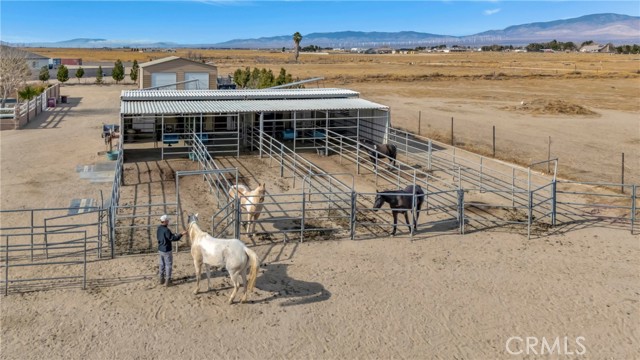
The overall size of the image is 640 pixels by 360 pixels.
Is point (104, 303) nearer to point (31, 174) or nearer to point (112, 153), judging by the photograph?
point (31, 174)

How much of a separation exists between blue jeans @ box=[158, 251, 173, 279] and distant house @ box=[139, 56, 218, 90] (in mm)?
27062

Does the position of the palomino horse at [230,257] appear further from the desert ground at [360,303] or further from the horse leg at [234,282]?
the desert ground at [360,303]

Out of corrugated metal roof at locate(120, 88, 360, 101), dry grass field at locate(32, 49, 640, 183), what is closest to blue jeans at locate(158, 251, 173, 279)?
dry grass field at locate(32, 49, 640, 183)

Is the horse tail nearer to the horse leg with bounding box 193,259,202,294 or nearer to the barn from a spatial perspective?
the horse leg with bounding box 193,259,202,294

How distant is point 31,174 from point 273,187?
25.3ft

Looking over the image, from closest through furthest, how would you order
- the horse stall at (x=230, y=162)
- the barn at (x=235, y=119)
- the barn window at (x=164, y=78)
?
the horse stall at (x=230, y=162) < the barn at (x=235, y=119) < the barn window at (x=164, y=78)

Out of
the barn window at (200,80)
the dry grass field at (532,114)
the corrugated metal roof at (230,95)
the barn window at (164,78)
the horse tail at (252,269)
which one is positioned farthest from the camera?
→ the barn window at (200,80)

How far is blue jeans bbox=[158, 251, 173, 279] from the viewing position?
932 centimetres

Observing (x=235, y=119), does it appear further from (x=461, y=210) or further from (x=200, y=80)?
(x=461, y=210)

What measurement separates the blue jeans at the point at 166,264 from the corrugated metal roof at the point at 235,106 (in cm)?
1155

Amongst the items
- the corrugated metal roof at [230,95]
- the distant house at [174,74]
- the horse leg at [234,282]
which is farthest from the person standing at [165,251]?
the distant house at [174,74]

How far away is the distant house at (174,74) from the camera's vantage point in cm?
3553

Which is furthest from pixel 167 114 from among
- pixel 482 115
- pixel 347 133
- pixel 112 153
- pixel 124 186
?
pixel 482 115

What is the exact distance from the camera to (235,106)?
22.4 meters
